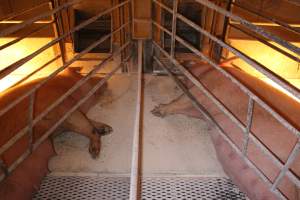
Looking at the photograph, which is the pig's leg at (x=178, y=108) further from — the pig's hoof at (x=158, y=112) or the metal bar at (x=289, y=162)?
the metal bar at (x=289, y=162)

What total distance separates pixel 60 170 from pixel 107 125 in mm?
479

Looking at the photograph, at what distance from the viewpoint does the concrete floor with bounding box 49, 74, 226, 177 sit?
1.92m

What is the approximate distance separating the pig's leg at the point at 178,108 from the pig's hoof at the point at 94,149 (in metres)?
0.57

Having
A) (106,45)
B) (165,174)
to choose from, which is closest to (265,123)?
(165,174)

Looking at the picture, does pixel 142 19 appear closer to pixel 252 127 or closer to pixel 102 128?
pixel 102 128

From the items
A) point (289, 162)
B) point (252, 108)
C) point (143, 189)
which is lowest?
point (143, 189)

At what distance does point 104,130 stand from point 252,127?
1.03 meters

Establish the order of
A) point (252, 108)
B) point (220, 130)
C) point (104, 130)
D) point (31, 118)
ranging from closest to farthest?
point (252, 108)
point (31, 118)
point (220, 130)
point (104, 130)

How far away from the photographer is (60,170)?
190 centimetres

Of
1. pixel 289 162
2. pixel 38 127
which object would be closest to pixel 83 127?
pixel 38 127

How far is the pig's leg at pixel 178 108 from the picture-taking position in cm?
231

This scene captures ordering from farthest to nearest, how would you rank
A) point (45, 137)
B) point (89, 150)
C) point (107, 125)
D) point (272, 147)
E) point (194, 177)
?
point (107, 125), point (89, 150), point (194, 177), point (45, 137), point (272, 147)

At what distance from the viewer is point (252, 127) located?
5.67 feet

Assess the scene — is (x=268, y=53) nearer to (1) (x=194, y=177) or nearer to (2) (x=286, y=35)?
(2) (x=286, y=35)
